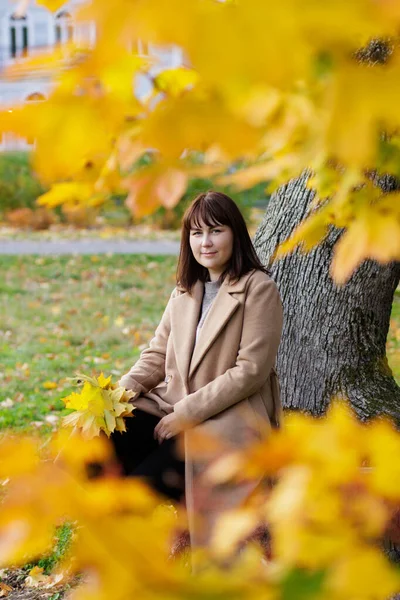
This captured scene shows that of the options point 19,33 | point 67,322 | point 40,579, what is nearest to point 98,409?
point 40,579

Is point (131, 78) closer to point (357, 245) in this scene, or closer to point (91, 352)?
point (357, 245)

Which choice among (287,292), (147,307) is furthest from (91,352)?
(287,292)

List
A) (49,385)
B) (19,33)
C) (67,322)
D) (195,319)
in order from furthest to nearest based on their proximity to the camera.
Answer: (19,33) < (67,322) < (49,385) < (195,319)

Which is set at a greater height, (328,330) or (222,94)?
(222,94)

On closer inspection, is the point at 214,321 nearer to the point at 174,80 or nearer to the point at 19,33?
the point at 174,80

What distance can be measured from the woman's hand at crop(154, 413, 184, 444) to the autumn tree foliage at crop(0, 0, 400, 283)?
5.92ft

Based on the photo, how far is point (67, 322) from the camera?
774 centimetres

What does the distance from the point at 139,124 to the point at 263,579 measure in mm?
556

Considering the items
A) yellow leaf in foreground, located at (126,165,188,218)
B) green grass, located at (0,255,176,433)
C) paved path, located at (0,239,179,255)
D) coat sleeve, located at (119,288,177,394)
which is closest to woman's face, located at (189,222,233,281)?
coat sleeve, located at (119,288,177,394)

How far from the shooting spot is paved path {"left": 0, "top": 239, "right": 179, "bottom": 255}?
1114cm

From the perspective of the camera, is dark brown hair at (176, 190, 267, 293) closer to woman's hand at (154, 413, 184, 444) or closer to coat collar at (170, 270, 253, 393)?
coat collar at (170, 270, 253, 393)

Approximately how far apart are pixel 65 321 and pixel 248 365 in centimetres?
525

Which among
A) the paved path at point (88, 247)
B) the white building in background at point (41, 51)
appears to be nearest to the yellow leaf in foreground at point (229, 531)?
the white building in background at point (41, 51)

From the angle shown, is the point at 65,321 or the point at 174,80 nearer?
the point at 174,80
